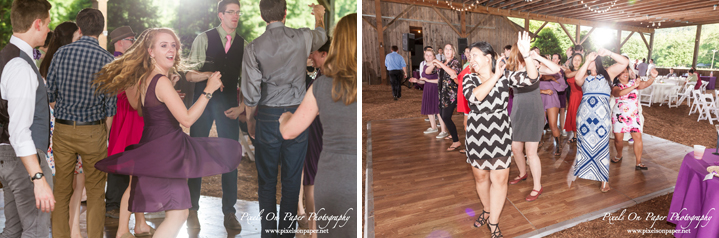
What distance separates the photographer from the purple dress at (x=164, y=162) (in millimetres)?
1795

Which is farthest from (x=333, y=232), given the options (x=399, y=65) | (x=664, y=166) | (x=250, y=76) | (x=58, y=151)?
(x=399, y=65)

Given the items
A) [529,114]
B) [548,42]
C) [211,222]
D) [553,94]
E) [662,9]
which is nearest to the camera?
[211,222]

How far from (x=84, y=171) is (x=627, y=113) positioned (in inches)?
184

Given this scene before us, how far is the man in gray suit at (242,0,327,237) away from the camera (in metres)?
1.78

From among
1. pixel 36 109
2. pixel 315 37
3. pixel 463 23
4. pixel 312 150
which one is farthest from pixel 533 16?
pixel 36 109

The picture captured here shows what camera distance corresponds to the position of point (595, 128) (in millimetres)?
3178

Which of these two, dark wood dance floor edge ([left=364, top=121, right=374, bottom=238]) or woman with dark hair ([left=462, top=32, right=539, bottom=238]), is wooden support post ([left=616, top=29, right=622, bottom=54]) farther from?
woman with dark hair ([left=462, top=32, right=539, bottom=238])

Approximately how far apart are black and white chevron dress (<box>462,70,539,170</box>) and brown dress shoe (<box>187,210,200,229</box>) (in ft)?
5.79

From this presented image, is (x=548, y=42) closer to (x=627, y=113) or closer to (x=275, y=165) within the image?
(x=627, y=113)

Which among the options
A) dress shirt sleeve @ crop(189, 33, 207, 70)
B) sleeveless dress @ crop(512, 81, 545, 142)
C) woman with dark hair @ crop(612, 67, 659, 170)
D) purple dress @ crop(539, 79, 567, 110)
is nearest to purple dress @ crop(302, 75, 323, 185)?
dress shirt sleeve @ crop(189, 33, 207, 70)

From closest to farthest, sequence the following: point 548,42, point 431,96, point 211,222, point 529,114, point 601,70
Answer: point 211,222 < point 529,114 < point 601,70 < point 431,96 < point 548,42

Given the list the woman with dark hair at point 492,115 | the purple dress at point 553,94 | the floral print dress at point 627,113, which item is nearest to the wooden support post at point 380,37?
the purple dress at point 553,94

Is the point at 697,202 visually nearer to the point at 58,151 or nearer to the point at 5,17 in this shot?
the point at 58,151

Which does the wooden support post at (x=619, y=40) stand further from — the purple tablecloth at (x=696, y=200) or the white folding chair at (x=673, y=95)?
the purple tablecloth at (x=696, y=200)
